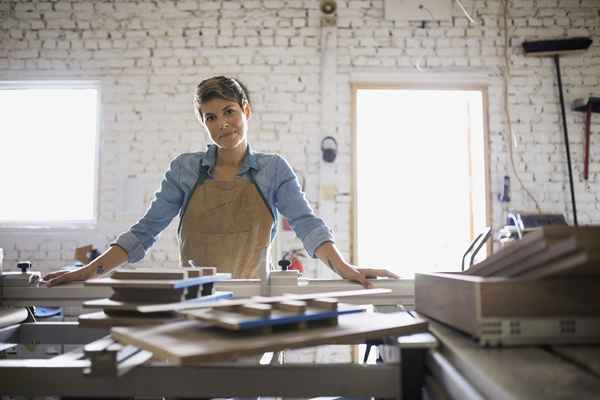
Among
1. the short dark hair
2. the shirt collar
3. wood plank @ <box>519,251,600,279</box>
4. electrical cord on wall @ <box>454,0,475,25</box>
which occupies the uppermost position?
electrical cord on wall @ <box>454,0,475,25</box>

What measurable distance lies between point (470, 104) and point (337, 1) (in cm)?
144

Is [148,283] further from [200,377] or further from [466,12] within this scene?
[466,12]

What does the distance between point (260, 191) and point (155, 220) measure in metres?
0.43

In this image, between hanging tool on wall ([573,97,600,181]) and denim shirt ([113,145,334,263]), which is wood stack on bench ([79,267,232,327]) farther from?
hanging tool on wall ([573,97,600,181])

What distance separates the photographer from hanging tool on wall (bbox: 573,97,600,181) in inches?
133

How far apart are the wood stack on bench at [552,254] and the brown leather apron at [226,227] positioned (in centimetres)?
115

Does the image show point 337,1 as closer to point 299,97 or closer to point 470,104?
point 299,97

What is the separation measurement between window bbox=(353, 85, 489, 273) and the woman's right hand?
2667mm

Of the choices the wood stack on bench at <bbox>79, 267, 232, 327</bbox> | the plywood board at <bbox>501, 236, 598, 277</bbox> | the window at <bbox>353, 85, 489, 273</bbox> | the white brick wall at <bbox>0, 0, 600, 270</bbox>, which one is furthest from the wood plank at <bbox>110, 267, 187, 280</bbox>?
the window at <bbox>353, 85, 489, 273</bbox>

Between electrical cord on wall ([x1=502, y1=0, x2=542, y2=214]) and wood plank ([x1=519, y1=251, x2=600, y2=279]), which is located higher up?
electrical cord on wall ([x1=502, y1=0, x2=542, y2=214])

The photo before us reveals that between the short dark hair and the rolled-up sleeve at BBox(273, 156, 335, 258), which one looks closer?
the rolled-up sleeve at BBox(273, 156, 335, 258)

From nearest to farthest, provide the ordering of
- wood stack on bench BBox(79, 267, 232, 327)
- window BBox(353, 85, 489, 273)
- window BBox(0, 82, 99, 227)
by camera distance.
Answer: wood stack on bench BBox(79, 267, 232, 327)
window BBox(0, 82, 99, 227)
window BBox(353, 85, 489, 273)

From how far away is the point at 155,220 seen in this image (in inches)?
65.4

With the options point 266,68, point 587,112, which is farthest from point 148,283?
point 587,112
